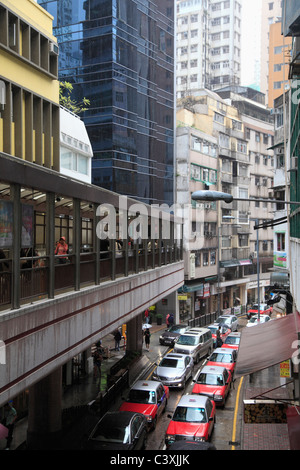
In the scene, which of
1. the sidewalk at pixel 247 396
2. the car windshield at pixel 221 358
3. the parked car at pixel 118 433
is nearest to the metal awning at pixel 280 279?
the sidewalk at pixel 247 396

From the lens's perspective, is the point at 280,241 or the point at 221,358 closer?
the point at 221,358

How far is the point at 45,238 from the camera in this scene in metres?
10.9

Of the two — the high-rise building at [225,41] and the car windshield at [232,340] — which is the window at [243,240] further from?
the high-rise building at [225,41]

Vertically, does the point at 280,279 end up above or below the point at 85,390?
above

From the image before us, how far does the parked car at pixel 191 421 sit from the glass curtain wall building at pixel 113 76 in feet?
77.2

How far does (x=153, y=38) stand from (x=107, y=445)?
3771cm

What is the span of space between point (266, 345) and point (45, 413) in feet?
25.7

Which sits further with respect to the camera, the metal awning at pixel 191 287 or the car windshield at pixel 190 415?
the metal awning at pixel 191 287

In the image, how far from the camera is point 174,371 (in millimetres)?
23281

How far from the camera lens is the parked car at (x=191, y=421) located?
15609 mm

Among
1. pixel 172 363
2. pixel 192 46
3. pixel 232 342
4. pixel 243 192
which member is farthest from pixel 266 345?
pixel 192 46

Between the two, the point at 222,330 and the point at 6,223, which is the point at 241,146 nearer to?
the point at 222,330

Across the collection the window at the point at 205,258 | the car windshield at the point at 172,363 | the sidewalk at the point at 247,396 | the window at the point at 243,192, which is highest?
the window at the point at 243,192
